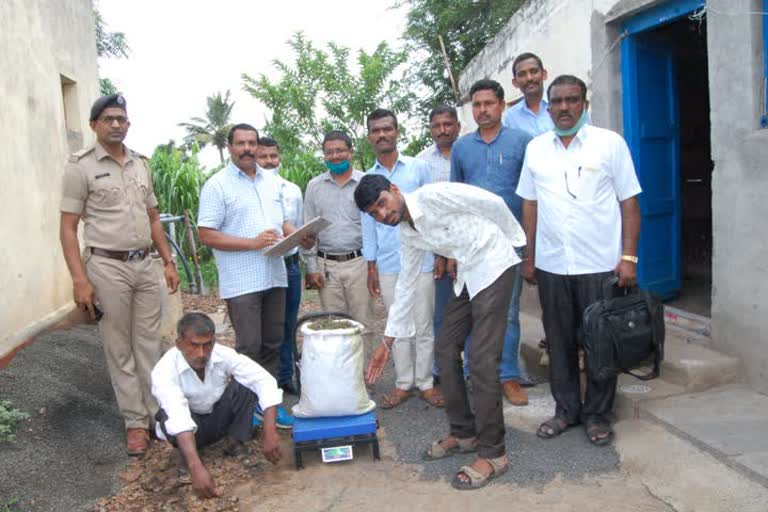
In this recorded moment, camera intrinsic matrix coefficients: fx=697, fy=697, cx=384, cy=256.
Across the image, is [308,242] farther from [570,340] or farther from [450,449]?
[570,340]

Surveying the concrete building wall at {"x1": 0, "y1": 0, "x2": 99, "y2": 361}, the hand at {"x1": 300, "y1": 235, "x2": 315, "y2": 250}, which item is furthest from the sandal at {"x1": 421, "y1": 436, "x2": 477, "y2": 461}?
the concrete building wall at {"x1": 0, "y1": 0, "x2": 99, "y2": 361}

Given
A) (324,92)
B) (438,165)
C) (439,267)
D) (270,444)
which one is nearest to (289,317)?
(439,267)

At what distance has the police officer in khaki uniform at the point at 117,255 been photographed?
12.9ft

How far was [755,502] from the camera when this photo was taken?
3031 mm

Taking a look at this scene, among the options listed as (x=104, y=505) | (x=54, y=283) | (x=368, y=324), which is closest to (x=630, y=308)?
(x=368, y=324)

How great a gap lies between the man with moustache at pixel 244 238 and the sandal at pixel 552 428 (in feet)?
5.01

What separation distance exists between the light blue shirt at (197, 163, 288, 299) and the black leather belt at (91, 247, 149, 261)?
39 centimetres

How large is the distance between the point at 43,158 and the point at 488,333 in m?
4.57

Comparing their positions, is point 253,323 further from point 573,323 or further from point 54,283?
point 54,283

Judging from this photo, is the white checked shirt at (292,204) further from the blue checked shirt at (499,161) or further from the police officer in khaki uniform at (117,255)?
the blue checked shirt at (499,161)

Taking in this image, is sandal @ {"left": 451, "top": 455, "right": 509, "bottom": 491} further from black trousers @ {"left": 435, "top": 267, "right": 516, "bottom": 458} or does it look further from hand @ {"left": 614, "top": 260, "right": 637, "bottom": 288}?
hand @ {"left": 614, "top": 260, "right": 637, "bottom": 288}

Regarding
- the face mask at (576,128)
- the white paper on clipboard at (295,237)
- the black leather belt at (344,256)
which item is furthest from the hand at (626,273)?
the black leather belt at (344,256)

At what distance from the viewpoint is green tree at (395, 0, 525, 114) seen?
17.3m

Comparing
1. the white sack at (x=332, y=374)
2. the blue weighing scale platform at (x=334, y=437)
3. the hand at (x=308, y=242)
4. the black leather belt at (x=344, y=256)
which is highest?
the hand at (x=308, y=242)
